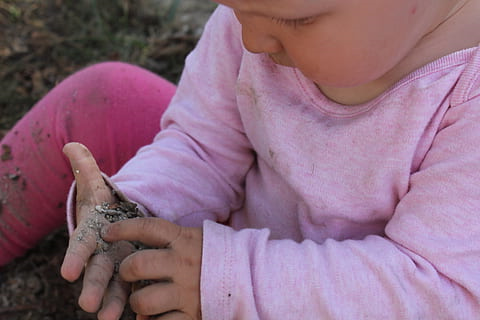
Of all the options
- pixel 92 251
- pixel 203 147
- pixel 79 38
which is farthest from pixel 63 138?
pixel 79 38

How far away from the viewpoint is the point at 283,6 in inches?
27.9

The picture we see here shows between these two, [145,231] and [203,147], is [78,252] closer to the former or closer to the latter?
[145,231]

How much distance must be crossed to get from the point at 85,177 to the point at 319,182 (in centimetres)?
38

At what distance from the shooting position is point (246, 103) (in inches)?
44.6

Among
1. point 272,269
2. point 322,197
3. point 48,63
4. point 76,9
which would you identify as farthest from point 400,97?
point 76,9

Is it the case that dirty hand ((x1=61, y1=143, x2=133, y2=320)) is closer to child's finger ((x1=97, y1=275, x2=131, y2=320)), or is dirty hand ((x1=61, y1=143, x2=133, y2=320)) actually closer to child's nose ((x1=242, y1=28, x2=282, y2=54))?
child's finger ((x1=97, y1=275, x2=131, y2=320))

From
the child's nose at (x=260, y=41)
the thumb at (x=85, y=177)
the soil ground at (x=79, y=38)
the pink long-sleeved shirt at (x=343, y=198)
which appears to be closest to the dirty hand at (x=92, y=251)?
the thumb at (x=85, y=177)

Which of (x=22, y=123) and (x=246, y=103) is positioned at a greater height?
(x=246, y=103)

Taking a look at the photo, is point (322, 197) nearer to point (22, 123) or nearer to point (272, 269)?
point (272, 269)

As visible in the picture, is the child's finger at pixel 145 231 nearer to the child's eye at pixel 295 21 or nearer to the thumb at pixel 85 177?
the thumb at pixel 85 177

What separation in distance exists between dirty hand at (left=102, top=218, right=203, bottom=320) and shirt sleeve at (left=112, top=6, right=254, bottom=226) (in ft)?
0.56

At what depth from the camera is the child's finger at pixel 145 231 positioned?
0.94m

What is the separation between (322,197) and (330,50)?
31 cm

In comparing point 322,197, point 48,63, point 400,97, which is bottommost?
point 48,63
